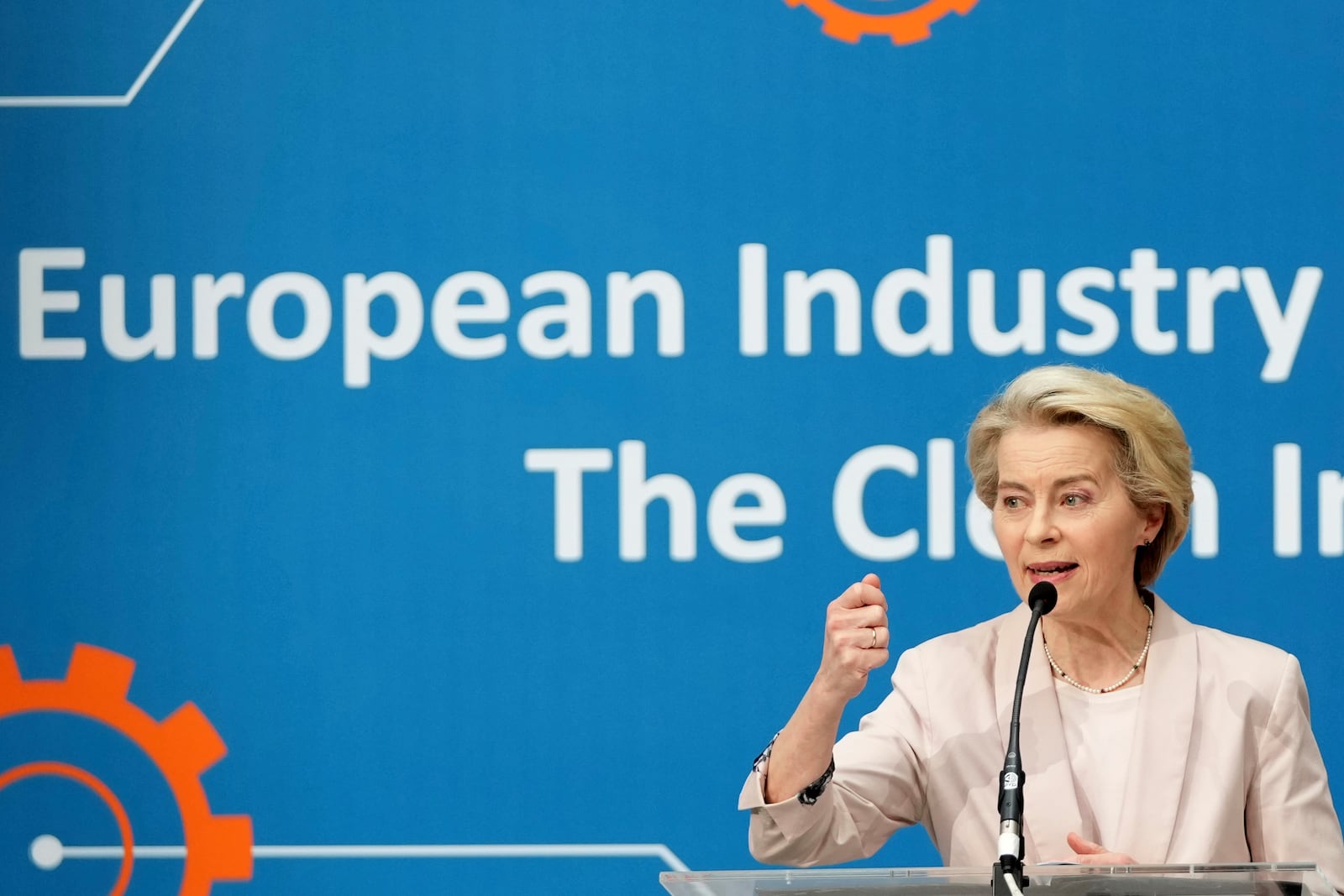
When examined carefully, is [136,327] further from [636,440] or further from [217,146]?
[636,440]

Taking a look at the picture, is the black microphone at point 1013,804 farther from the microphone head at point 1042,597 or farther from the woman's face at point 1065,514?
the woman's face at point 1065,514

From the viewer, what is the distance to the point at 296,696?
9.98ft

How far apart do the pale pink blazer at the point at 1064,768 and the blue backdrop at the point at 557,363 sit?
875mm

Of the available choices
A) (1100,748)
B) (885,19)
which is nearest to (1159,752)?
(1100,748)

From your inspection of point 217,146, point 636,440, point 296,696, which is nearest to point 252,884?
point 296,696

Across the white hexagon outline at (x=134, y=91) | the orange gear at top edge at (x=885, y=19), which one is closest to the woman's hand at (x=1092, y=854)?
the orange gear at top edge at (x=885, y=19)

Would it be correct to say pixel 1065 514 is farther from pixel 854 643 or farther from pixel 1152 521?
pixel 854 643

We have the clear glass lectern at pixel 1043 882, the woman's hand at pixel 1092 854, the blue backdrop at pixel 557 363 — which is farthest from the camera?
the blue backdrop at pixel 557 363

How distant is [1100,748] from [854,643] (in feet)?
1.40

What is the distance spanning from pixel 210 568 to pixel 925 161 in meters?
1.60

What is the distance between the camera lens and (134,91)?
3.07m

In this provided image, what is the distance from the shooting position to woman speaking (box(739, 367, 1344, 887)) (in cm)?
198

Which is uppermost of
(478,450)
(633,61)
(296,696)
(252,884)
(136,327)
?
(633,61)

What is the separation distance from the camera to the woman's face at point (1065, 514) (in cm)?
208
